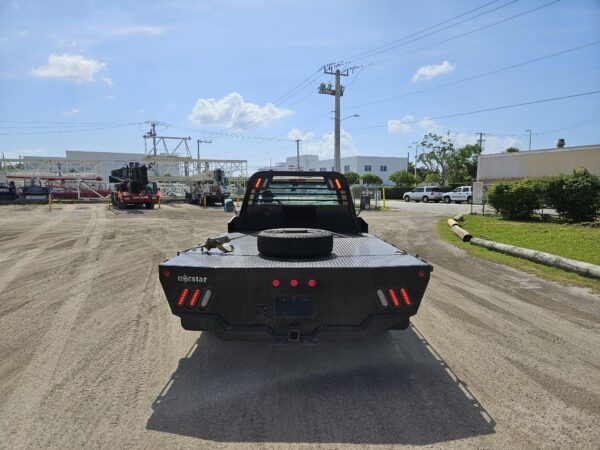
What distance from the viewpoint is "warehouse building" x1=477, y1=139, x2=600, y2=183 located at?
110 feet

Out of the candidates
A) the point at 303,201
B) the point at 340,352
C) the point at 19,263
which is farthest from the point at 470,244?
the point at 19,263

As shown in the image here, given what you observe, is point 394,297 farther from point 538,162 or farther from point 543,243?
point 538,162

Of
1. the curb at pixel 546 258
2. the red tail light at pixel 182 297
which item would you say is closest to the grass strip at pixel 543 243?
the curb at pixel 546 258

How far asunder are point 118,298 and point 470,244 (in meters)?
9.79

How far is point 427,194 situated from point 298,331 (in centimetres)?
4185

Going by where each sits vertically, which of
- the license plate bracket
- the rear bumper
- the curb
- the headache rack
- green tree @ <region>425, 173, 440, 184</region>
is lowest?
the curb

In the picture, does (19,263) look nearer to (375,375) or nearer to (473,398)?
(375,375)

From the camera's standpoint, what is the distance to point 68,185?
5209cm

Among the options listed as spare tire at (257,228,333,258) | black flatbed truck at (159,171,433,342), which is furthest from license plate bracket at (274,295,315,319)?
spare tire at (257,228,333,258)

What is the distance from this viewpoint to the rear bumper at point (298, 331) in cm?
332

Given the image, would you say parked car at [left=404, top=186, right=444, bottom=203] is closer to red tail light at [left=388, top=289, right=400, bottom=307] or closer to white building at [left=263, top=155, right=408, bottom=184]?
red tail light at [left=388, top=289, right=400, bottom=307]

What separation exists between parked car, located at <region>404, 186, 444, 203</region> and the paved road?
3720cm

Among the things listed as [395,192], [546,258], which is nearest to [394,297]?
[546,258]

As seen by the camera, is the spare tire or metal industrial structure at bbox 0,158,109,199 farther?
metal industrial structure at bbox 0,158,109,199
